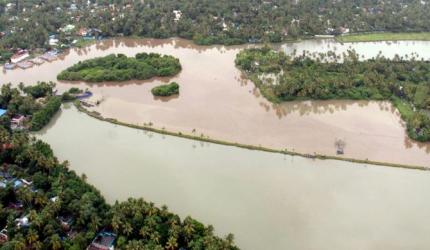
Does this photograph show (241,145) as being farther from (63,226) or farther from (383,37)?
(383,37)

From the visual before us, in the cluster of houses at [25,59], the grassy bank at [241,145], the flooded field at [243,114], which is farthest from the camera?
the cluster of houses at [25,59]

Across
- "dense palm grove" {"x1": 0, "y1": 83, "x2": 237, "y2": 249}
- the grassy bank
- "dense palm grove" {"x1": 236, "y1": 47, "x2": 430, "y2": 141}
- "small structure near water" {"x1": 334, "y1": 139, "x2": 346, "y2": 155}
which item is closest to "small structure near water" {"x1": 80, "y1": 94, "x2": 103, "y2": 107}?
the grassy bank

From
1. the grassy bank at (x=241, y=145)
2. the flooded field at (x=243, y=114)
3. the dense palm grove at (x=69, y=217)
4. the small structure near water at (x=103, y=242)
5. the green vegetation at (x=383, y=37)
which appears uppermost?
the green vegetation at (x=383, y=37)

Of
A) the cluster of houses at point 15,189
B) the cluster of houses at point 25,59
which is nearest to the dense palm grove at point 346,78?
the cluster of houses at point 25,59

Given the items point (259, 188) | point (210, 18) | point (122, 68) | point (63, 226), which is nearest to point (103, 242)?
point (63, 226)

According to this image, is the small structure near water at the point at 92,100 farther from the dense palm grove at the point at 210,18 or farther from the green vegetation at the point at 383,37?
the green vegetation at the point at 383,37

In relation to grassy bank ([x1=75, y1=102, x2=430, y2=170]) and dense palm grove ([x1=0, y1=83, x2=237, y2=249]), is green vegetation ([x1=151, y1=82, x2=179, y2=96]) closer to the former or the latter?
grassy bank ([x1=75, y1=102, x2=430, y2=170])
